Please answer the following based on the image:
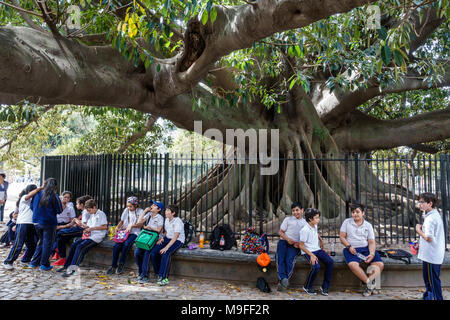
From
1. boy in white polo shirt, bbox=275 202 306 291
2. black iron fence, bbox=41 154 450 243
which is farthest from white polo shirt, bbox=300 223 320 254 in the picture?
black iron fence, bbox=41 154 450 243

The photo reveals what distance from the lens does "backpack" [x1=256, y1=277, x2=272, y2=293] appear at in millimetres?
5555

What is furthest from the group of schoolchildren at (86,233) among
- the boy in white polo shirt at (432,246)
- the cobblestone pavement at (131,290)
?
the boy in white polo shirt at (432,246)

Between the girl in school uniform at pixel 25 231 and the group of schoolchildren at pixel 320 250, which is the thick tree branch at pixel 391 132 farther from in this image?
the girl in school uniform at pixel 25 231

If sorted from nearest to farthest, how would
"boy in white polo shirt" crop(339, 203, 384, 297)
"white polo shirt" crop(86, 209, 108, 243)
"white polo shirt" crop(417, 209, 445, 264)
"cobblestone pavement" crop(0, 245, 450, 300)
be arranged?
"white polo shirt" crop(417, 209, 445, 264) < "cobblestone pavement" crop(0, 245, 450, 300) < "boy in white polo shirt" crop(339, 203, 384, 297) < "white polo shirt" crop(86, 209, 108, 243)

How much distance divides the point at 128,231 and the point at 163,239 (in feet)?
2.38

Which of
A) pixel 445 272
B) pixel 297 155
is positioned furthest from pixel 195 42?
pixel 445 272

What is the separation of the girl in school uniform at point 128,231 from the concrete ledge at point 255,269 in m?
0.90

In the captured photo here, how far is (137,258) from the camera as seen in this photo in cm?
619

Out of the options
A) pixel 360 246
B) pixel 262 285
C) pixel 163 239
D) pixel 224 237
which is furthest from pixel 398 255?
pixel 163 239

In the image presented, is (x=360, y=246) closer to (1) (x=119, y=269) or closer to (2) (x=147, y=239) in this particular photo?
(2) (x=147, y=239)

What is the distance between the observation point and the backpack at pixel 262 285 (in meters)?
5.55

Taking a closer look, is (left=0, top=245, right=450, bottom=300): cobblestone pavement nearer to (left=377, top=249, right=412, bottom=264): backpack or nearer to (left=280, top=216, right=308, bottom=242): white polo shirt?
(left=377, top=249, right=412, bottom=264): backpack

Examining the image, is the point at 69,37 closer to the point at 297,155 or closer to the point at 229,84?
the point at 229,84

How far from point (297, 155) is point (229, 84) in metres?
2.58
